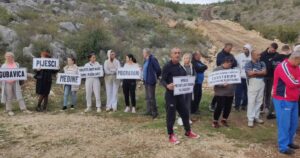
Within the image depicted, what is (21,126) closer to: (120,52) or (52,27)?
(120,52)

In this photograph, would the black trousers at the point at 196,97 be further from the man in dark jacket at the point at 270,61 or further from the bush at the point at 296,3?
the bush at the point at 296,3

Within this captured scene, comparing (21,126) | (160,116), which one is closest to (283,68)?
(160,116)

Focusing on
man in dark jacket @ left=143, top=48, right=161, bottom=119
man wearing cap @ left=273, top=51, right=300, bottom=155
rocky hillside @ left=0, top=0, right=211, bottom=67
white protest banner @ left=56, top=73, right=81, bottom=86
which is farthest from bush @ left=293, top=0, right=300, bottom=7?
man wearing cap @ left=273, top=51, right=300, bottom=155

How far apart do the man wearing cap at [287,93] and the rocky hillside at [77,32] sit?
9.34 meters

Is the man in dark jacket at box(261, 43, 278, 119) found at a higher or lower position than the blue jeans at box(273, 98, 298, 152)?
higher

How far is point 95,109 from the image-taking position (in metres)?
11.4

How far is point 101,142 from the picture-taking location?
26.3 ft

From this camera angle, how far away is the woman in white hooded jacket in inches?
435

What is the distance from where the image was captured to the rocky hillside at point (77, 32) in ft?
51.6

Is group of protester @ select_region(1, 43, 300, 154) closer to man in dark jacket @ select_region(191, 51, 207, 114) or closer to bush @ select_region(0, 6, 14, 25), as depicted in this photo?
man in dark jacket @ select_region(191, 51, 207, 114)

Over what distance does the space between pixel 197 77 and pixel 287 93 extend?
3.05 metres

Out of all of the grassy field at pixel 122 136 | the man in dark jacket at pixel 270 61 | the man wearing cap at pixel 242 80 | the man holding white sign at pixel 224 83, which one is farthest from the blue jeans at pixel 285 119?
the man wearing cap at pixel 242 80

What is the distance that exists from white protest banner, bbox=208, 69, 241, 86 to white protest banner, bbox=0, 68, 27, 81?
5.42m

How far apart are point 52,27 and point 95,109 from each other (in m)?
8.26
